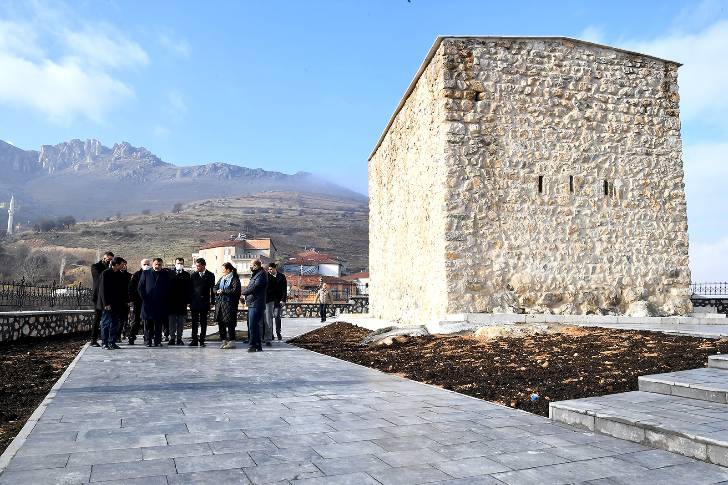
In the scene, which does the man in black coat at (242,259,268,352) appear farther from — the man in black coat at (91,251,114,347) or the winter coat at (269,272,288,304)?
the man in black coat at (91,251,114,347)

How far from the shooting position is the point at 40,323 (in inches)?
476

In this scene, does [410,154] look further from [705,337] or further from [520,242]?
[705,337]

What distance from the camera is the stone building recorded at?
37.7 ft

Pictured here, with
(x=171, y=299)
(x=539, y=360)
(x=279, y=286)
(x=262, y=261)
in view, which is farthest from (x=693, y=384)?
(x=262, y=261)

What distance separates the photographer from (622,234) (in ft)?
40.3

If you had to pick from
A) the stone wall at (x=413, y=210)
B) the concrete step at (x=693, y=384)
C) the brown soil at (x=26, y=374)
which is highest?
the stone wall at (x=413, y=210)

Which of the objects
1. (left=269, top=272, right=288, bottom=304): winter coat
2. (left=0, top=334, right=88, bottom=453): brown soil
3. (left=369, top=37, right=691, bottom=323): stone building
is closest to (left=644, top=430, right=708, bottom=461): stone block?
(left=0, top=334, right=88, bottom=453): brown soil

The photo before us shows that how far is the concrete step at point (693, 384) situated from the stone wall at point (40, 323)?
10984mm

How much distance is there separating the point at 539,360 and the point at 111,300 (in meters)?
6.98

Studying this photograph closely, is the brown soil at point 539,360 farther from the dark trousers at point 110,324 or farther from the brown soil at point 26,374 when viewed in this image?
the brown soil at point 26,374

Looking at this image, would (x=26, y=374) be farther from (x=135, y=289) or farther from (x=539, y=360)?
(x=539, y=360)

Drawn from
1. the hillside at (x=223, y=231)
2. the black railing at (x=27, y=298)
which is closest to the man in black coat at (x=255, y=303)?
the black railing at (x=27, y=298)

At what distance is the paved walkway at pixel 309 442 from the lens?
2.83 metres

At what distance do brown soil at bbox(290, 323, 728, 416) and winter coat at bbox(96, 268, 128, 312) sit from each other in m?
3.67
